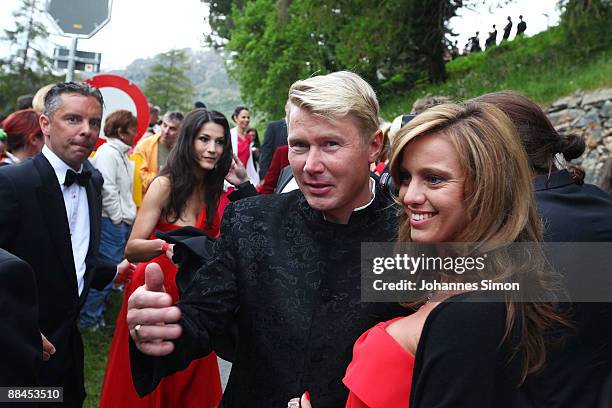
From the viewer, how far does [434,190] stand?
181 centimetres

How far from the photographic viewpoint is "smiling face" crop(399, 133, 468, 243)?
178 cm

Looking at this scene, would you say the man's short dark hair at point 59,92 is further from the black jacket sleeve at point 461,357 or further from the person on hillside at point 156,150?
the person on hillside at point 156,150

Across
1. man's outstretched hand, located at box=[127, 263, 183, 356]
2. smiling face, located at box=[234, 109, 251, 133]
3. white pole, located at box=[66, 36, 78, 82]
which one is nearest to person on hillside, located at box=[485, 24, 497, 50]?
smiling face, located at box=[234, 109, 251, 133]

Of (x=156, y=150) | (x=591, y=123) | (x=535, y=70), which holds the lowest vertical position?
(x=156, y=150)

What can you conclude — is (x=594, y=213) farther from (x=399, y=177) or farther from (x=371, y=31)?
(x=371, y=31)

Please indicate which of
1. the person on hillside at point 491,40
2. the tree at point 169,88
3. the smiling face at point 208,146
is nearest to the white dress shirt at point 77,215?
the smiling face at point 208,146

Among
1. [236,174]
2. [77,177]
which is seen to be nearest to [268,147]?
[236,174]

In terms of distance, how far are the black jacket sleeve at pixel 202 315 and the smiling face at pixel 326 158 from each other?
0.32 m

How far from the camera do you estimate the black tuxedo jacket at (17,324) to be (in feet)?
6.34

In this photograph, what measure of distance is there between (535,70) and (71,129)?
13389 millimetres

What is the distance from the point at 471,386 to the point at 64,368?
283 centimetres

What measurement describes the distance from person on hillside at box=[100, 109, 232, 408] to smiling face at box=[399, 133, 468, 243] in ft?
8.40

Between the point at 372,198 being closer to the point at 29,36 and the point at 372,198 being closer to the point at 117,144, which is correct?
the point at 117,144

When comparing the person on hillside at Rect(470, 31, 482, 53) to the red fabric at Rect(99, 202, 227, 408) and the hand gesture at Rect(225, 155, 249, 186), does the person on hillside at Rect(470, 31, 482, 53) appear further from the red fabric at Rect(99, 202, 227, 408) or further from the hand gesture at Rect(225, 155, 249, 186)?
the red fabric at Rect(99, 202, 227, 408)
